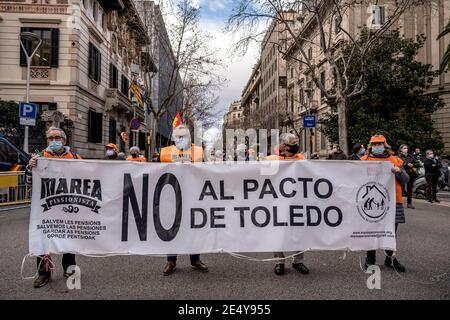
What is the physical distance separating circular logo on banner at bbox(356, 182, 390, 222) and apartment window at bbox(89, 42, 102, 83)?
77.0 feet

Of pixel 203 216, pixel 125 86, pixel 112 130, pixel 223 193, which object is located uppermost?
pixel 125 86

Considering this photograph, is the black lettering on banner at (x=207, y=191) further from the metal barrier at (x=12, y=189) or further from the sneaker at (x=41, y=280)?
the metal barrier at (x=12, y=189)

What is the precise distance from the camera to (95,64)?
25.9 meters

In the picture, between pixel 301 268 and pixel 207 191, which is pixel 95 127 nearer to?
pixel 207 191

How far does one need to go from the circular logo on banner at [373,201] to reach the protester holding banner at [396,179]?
0.31 m

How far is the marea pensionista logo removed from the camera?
4.59m

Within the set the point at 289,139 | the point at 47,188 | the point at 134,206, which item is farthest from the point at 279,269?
the point at 47,188

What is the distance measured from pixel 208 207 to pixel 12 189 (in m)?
10.0

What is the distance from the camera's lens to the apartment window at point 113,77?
30536 mm

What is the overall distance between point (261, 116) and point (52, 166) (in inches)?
2198

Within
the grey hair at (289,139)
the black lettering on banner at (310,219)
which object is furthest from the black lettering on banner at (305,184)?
the grey hair at (289,139)

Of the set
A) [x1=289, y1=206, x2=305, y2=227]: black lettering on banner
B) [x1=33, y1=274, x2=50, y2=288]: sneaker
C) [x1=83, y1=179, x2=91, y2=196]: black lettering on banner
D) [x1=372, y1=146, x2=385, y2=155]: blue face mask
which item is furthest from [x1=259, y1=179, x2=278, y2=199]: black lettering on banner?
[x1=33, y1=274, x2=50, y2=288]: sneaker

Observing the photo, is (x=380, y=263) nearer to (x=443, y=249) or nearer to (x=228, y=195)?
(x=443, y=249)

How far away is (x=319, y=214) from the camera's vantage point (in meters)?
4.84
